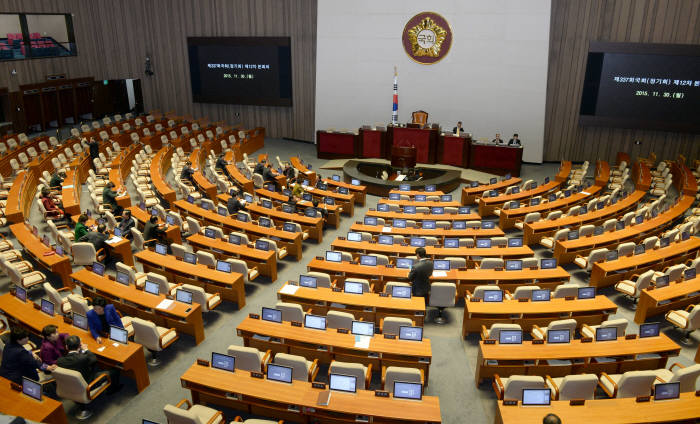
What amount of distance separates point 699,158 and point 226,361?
19.8m

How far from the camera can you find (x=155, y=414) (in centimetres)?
680

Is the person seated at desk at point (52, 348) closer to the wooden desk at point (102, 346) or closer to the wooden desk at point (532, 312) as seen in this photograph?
the wooden desk at point (102, 346)

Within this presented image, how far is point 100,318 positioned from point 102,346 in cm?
41

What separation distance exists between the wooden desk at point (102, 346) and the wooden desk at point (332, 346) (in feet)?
4.93

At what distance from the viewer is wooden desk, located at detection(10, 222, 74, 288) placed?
31.6 feet

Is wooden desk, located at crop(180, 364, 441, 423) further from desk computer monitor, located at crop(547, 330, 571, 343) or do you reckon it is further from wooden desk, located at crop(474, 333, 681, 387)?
desk computer monitor, located at crop(547, 330, 571, 343)

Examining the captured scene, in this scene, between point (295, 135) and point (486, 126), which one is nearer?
point (486, 126)

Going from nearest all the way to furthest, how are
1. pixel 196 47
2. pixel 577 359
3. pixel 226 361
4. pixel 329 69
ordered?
pixel 226 361 → pixel 577 359 → pixel 329 69 → pixel 196 47

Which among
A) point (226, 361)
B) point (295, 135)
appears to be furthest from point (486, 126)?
point (226, 361)

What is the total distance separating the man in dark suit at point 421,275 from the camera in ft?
29.0

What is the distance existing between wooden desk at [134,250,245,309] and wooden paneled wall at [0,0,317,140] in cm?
1506

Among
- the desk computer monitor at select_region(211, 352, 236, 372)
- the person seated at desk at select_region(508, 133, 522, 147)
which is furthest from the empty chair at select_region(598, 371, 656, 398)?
the person seated at desk at select_region(508, 133, 522, 147)

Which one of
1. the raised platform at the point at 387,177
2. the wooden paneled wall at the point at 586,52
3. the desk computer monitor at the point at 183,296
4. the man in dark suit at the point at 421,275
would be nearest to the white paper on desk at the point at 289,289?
the desk computer monitor at the point at 183,296

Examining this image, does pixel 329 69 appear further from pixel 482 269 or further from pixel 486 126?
pixel 482 269
